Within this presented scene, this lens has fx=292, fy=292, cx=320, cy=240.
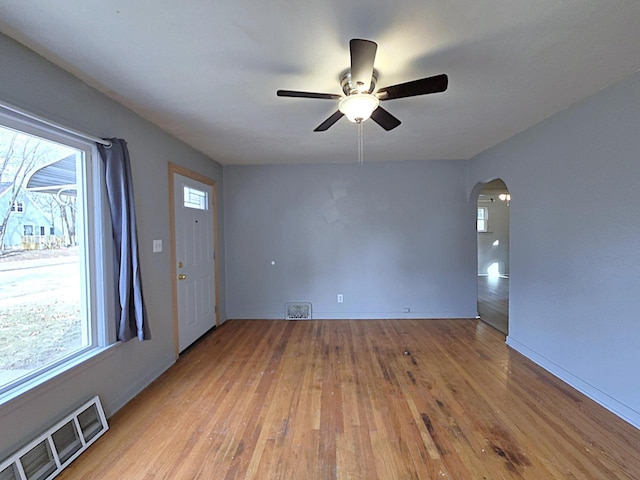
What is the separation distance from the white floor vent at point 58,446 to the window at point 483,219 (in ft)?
30.0

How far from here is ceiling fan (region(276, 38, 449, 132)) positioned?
4.91ft

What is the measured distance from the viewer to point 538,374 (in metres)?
2.78

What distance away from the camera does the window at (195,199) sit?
3558 mm

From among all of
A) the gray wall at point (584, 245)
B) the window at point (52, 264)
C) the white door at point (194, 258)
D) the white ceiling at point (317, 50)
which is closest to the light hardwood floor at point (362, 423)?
the gray wall at point (584, 245)

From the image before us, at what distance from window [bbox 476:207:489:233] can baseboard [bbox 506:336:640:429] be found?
5.98 meters

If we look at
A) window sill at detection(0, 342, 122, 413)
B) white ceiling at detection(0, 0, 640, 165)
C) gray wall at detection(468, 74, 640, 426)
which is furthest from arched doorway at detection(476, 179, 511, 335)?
window sill at detection(0, 342, 122, 413)

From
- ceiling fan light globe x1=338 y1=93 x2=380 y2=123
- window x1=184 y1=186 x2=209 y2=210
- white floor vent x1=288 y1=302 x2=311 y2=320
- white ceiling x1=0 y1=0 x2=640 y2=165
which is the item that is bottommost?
white floor vent x1=288 y1=302 x2=311 y2=320

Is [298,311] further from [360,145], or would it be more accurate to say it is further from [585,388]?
[585,388]

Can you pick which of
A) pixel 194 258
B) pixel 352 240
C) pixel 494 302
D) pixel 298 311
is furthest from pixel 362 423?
pixel 494 302

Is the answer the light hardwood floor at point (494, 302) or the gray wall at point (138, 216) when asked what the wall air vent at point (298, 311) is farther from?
the light hardwood floor at point (494, 302)

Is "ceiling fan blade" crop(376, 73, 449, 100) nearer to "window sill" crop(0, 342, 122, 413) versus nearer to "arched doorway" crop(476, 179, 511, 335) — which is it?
"window sill" crop(0, 342, 122, 413)

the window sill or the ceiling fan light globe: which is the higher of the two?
the ceiling fan light globe

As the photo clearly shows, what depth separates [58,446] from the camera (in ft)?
5.74

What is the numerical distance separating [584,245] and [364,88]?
2.28 metres
